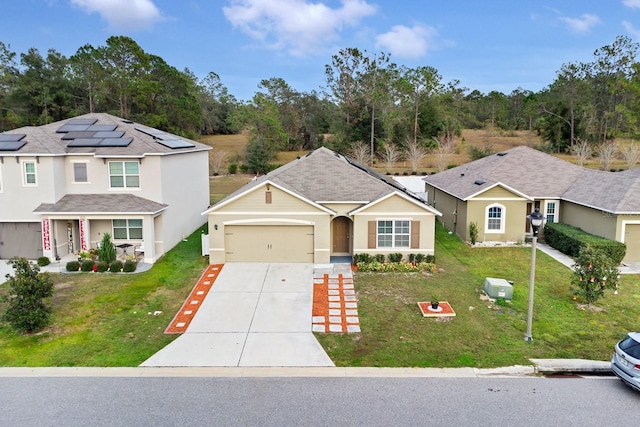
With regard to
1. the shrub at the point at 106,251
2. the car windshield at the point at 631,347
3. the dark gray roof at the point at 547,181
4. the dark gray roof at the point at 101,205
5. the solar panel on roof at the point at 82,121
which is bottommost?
the car windshield at the point at 631,347

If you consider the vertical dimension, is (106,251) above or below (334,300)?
above

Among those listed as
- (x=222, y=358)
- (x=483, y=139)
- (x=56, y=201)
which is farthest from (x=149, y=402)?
(x=483, y=139)

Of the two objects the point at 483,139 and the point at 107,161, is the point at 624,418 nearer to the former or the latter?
the point at 107,161

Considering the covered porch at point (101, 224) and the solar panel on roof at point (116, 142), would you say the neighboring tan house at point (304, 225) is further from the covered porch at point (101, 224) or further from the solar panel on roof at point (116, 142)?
the solar panel on roof at point (116, 142)

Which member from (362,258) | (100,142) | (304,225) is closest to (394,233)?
(362,258)

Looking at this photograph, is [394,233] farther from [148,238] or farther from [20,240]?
[20,240]

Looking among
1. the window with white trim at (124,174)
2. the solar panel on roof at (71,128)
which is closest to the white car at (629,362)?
the window with white trim at (124,174)
